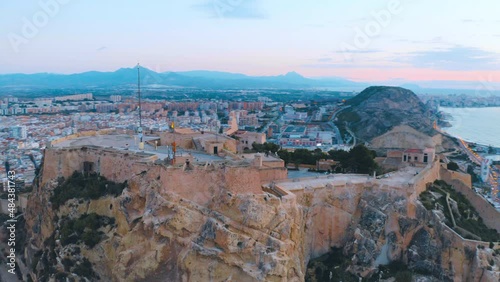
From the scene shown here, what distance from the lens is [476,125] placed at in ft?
313

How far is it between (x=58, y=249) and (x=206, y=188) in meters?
7.32

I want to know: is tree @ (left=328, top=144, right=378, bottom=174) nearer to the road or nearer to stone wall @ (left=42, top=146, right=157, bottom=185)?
stone wall @ (left=42, top=146, right=157, bottom=185)

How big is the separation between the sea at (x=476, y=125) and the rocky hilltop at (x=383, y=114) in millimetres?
9224

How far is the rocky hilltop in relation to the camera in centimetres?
6347

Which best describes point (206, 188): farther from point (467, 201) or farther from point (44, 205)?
point (467, 201)

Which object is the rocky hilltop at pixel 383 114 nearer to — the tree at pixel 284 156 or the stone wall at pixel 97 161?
the tree at pixel 284 156

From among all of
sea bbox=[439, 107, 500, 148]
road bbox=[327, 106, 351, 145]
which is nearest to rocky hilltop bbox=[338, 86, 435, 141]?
road bbox=[327, 106, 351, 145]

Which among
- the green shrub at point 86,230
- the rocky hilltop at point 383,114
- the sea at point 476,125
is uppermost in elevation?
the rocky hilltop at point 383,114

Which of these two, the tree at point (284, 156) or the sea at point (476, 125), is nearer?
the tree at point (284, 156)

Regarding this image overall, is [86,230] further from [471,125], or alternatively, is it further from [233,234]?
[471,125]

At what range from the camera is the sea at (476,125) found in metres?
79.0

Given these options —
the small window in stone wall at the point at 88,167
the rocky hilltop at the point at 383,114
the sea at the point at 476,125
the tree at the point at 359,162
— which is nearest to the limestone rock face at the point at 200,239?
the small window in stone wall at the point at 88,167

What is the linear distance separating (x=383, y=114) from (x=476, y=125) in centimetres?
3838

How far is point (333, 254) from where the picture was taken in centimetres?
1942
